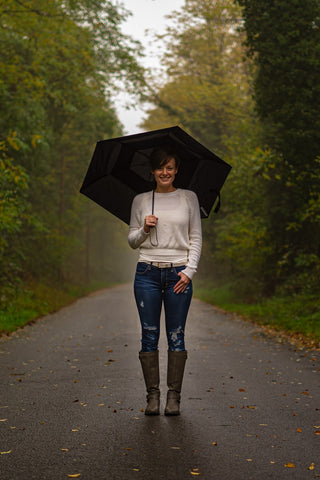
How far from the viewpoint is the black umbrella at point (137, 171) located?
501cm

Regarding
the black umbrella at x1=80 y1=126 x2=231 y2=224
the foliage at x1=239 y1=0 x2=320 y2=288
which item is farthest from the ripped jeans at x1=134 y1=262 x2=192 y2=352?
the foliage at x1=239 y1=0 x2=320 y2=288

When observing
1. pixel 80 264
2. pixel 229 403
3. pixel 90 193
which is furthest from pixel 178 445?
pixel 80 264

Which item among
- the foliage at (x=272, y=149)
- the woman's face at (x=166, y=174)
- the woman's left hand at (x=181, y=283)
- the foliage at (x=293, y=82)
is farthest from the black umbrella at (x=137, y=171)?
the foliage at (x=293, y=82)

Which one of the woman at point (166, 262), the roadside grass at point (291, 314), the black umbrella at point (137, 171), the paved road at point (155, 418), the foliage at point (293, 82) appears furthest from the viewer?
the foliage at point (293, 82)

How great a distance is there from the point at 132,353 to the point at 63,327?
14.5 ft

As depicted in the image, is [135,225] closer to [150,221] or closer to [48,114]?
[150,221]

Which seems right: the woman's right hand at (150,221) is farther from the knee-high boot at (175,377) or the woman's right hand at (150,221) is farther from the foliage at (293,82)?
the foliage at (293,82)

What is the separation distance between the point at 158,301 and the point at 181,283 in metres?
0.29

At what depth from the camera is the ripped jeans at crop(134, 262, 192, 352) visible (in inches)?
188

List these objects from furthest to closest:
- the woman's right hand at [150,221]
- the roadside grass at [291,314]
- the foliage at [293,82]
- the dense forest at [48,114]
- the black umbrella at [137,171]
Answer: the dense forest at [48,114]
the foliage at [293,82]
the roadside grass at [291,314]
the black umbrella at [137,171]
the woman's right hand at [150,221]

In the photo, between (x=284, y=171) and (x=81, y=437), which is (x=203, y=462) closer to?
(x=81, y=437)

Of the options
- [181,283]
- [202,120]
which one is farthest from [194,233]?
[202,120]

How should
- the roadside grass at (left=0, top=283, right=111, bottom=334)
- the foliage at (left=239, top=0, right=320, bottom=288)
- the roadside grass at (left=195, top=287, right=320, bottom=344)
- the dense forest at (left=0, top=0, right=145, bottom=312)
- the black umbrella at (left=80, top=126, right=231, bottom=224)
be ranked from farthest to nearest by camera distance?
the dense forest at (left=0, top=0, right=145, bottom=312) → the roadside grass at (left=0, top=283, right=111, bottom=334) → the foliage at (left=239, top=0, right=320, bottom=288) → the roadside grass at (left=195, top=287, right=320, bottom=344) → the black umbrella at (left=80, top=126, right=231, bottom=224)

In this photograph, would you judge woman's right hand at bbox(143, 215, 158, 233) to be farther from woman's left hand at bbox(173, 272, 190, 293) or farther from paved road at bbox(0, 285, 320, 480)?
paved road at bbox(0, 285, 320, 480)
